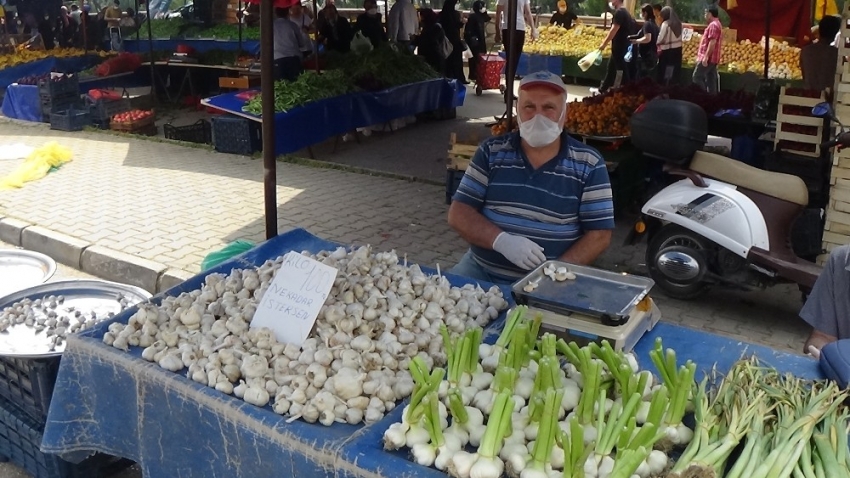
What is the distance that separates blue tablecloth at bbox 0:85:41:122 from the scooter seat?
34.6 ft

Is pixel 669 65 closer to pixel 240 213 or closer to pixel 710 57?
pixel 710 57

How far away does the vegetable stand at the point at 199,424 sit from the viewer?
6.16 feet

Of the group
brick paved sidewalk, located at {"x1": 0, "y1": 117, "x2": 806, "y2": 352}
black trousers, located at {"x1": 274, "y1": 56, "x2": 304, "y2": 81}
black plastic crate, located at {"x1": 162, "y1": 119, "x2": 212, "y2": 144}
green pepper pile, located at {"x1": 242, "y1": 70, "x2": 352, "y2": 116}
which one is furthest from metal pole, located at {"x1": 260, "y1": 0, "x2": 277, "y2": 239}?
black trousers, located at {"x1": 274, "y1": 56, "x2": 304, "y2": 81}

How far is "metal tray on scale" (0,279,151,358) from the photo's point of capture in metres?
3.09

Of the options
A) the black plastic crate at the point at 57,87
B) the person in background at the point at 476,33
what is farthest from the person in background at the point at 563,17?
the black plastic crate at the point at 57,87

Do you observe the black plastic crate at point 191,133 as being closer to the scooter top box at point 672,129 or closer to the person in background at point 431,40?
the person in background at point 431,40

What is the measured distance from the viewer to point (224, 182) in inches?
324

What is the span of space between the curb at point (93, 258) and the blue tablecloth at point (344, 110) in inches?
114

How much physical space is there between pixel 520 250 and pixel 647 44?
1225 cm

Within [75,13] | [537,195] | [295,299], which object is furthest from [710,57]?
[75,13]

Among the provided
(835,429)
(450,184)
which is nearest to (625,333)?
(835,429)

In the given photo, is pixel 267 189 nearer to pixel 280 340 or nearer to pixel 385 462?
pixel 280 340

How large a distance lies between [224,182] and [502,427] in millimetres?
7036

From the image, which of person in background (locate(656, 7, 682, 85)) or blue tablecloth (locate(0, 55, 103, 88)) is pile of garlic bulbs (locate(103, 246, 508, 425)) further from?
blue tablecloth (locate(0, 55, 103, 88))
